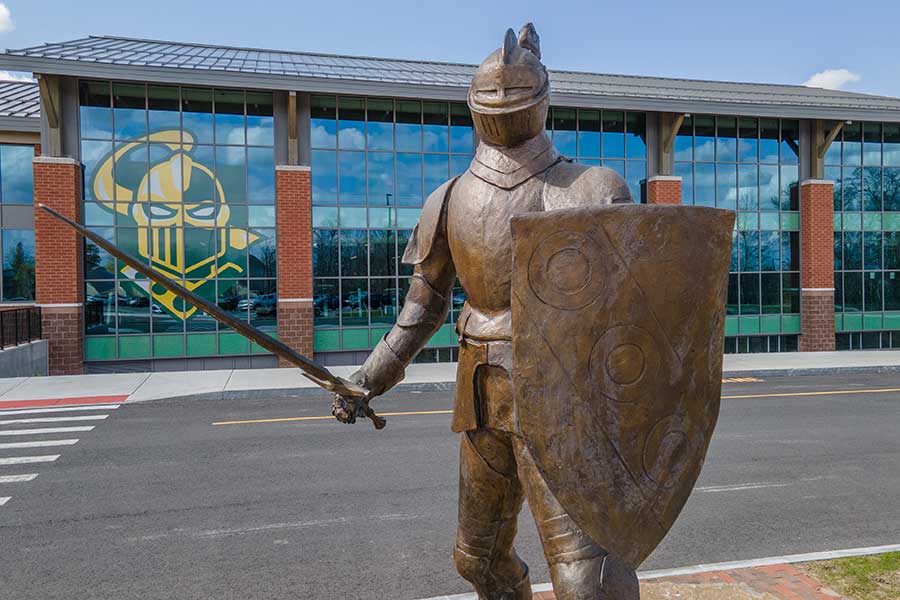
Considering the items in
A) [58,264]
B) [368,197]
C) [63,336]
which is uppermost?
[368,197]

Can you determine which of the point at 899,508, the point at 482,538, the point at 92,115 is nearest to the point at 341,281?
the point at 92,115

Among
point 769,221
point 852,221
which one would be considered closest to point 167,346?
point 769,221

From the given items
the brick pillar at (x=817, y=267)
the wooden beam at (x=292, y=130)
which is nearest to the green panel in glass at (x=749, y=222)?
the brick pillar at (x=817, y=267)

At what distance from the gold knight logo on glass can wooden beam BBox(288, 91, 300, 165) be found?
1.40 meters

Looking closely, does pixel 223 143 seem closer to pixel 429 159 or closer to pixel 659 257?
pixel 429 159

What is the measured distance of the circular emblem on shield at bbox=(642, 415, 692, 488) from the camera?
2150 millimetres

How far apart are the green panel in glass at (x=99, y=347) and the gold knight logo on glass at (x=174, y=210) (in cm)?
146

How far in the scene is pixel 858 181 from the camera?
68.1 feet

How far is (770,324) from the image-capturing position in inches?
788

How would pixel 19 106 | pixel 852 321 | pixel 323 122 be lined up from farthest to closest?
pixel 852 321 < pixel 19 106 < pixel 323 122

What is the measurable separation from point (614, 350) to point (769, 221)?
20394 mm

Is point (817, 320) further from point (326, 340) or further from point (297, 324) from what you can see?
point (297, 324)

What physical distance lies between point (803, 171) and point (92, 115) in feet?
65.6

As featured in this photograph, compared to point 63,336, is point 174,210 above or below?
above
